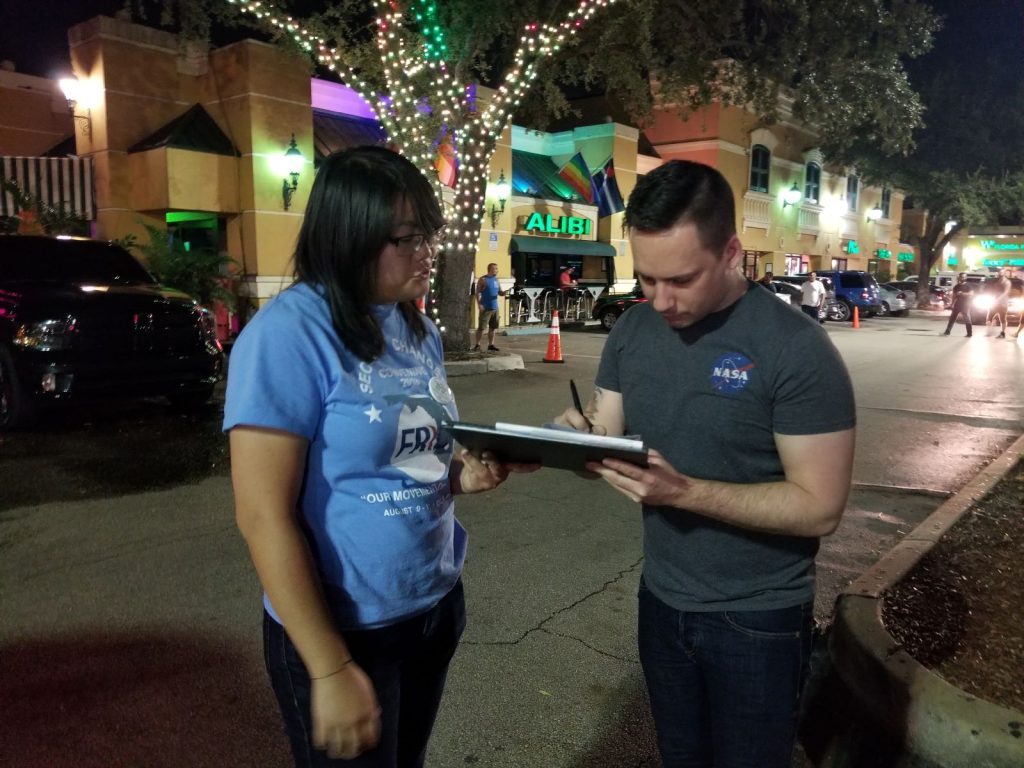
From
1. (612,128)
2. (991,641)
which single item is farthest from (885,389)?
(612,128)

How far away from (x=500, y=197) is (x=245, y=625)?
19057mm

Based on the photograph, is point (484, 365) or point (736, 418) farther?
point (484, 365)

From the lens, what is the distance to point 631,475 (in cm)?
166

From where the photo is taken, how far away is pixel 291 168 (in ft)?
53.8

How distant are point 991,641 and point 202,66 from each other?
17.8 meters

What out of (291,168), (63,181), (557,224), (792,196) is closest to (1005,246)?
(792,196)

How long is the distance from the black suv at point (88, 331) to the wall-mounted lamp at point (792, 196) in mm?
31084

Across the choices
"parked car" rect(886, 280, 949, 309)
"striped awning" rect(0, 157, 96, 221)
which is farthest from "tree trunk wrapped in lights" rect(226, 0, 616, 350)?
"parked car" rect(886, 280, 949, 309)

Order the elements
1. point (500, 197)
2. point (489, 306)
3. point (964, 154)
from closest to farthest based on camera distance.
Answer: point (489, 306) → point (500, 197) → point (964, 154)

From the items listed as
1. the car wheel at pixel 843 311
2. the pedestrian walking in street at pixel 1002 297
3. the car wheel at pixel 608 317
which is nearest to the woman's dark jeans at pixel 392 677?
the car wheel at pixel 608 317

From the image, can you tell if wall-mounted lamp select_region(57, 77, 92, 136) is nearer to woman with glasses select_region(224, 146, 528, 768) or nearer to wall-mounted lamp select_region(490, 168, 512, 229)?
wall-mounted lamp select_region(490, 168, 512, 229)

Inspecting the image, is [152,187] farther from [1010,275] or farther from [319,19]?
[1010,275]

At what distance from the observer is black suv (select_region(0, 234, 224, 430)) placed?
7418mm

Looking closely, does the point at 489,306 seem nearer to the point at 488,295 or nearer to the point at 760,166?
the point at 488,295
